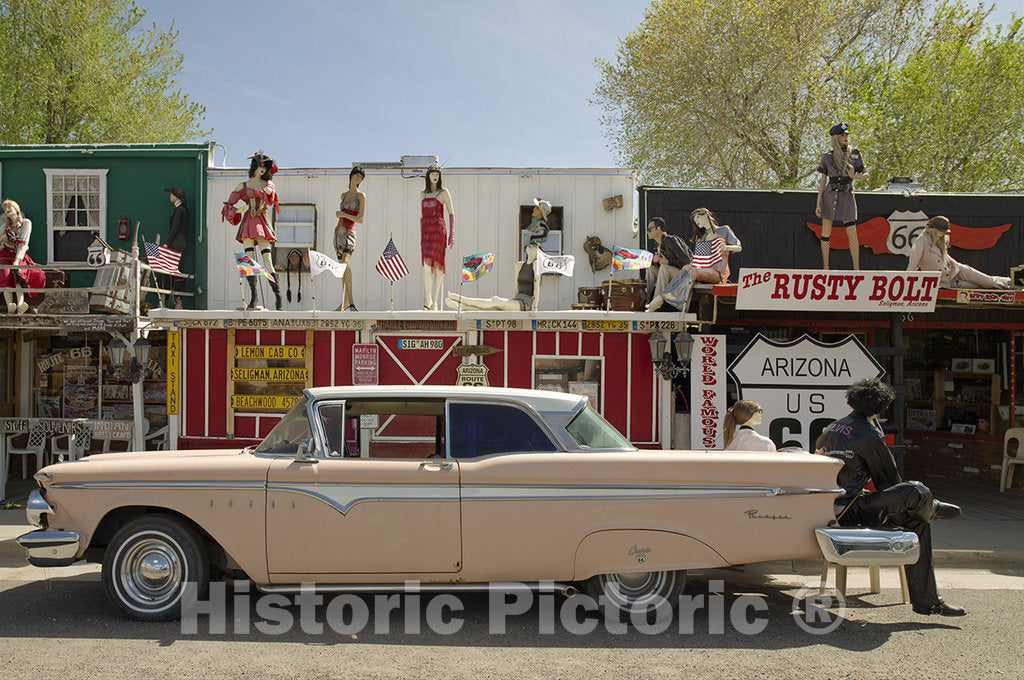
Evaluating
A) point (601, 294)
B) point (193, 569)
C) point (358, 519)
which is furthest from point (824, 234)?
point (193, 569)

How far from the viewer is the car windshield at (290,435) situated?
5.50 m

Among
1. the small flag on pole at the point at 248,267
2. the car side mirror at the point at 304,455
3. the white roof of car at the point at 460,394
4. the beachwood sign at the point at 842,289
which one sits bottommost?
the car side mirror at the point at 304,455

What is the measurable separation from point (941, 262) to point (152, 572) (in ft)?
31.6

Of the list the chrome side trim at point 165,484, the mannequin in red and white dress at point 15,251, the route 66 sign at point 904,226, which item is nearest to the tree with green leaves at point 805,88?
the route 66 sign at point 904,226

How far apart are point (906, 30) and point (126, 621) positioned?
23.7m

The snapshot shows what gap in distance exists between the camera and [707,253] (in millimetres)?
9859

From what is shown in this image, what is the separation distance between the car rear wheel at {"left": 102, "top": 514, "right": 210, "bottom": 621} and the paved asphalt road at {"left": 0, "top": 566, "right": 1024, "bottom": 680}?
13 centimetres

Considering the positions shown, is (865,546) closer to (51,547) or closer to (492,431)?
(492,431)

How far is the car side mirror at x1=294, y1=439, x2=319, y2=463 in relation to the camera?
17.5 ft

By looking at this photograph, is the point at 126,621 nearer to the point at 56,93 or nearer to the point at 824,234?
the point at 824,234

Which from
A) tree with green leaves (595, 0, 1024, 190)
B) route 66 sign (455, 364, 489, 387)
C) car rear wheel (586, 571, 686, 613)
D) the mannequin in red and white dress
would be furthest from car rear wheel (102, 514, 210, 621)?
tree with green leaves (595, 0, 1024, 190)

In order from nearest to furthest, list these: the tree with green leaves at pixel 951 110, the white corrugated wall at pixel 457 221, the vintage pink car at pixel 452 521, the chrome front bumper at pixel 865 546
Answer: the chrome front bumper at pixel 865 546 → the vintage pink car at pixel 452 521 → the white corrugated wall at pixel 457 221 → the tree with green leaves at pixel 951 110

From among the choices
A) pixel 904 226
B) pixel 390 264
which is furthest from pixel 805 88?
pixel 390 264

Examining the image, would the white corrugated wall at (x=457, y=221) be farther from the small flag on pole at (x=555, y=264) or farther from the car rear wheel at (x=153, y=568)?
the car rear wheel at (x=153, y=568)
